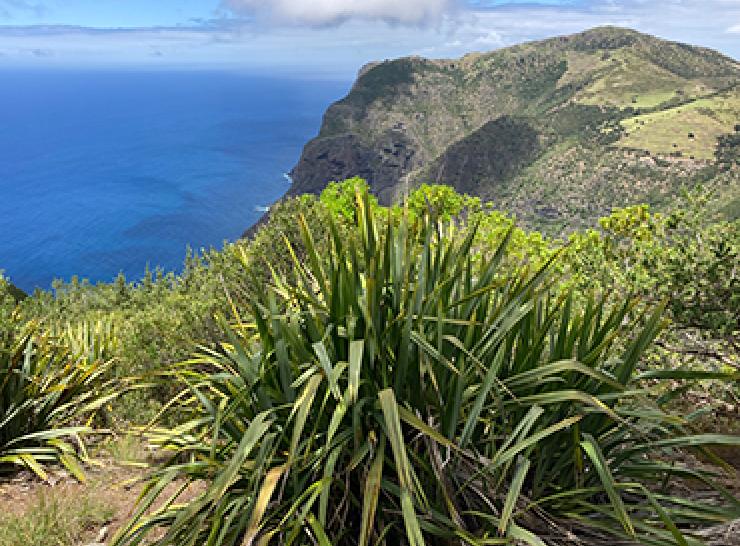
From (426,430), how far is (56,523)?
2662 millimetres

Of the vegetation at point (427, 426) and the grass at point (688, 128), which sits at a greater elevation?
the vegetation at point (427, 426)

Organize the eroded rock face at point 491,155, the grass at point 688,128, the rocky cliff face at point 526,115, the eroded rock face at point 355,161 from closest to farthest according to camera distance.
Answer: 1. the grass at point 688,128
2. the rocky cliff face at point 526,115
3. the eroded rock face at point 491,155
4. the eroded rock face at point 355,161

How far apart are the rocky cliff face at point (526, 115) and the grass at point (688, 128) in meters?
0.35

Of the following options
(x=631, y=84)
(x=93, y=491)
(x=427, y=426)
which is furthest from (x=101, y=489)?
(x=631, y=84)

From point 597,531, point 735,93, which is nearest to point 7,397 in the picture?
point 597,531

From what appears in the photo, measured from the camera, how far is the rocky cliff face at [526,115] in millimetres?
100125

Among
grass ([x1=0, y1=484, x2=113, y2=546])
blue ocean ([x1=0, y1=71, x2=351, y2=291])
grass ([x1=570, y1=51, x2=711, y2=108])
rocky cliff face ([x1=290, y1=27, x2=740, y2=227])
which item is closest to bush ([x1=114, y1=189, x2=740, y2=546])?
grass ([x1=0, y1=484, x2=113, y2=546])

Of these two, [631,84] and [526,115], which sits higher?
[631,84]

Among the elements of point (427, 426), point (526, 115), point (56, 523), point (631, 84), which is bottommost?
point (526, 115)

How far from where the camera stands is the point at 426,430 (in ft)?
6.68

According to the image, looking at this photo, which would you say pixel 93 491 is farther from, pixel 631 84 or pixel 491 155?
pixel 631 84

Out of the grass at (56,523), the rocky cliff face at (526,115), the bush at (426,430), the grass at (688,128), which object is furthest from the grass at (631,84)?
A: the grass at (56,523)

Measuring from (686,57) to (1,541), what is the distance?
619ft

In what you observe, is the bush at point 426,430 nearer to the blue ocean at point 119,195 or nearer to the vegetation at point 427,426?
the vegetation at point 427,426
